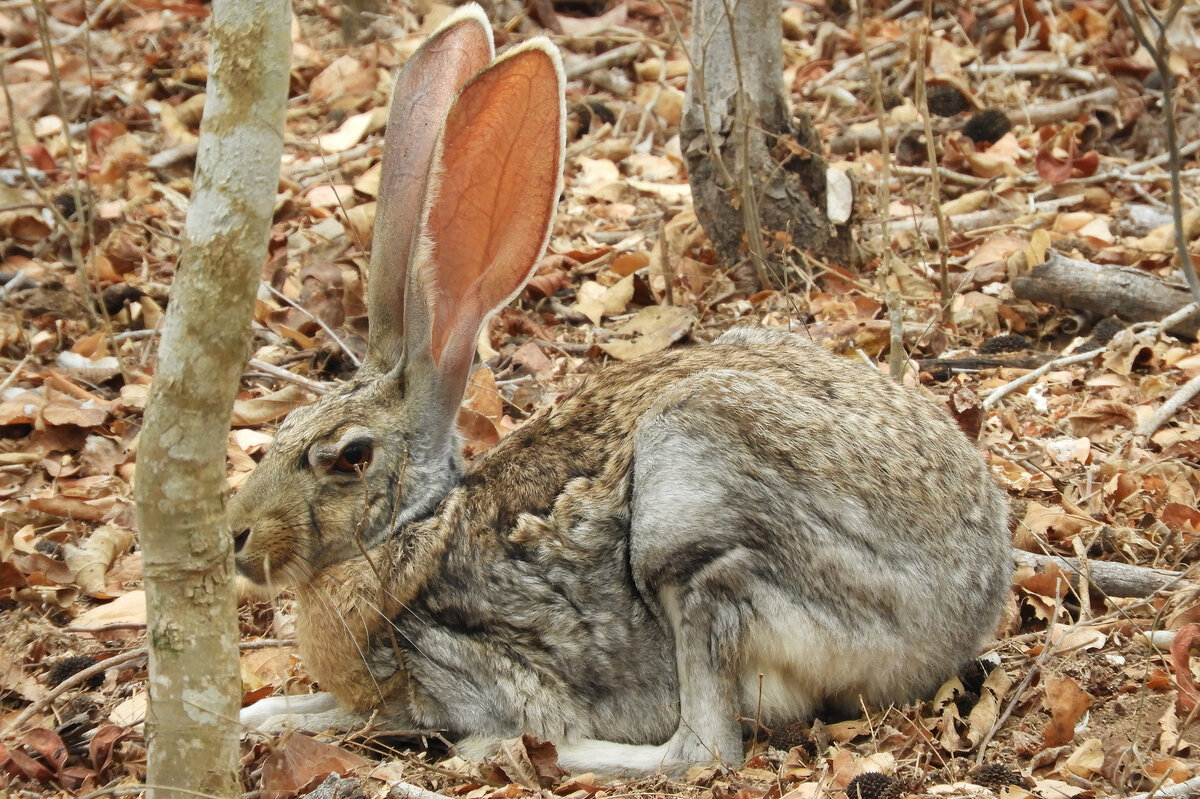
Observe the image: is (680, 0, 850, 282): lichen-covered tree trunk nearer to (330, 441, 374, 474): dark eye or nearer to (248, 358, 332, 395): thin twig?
(248, 358, 332, 395): thin twig

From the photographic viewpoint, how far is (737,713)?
464 centimetres

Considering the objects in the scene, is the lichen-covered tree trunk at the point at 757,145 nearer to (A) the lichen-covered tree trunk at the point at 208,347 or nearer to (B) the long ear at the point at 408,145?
(B) the long ear at the point at 408,145

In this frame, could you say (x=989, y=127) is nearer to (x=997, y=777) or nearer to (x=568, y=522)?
(x=568, y=522)

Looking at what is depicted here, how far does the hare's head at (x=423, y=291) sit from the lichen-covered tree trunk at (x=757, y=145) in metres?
2.81

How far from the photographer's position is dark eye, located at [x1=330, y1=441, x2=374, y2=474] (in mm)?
4852

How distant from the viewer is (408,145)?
5.05 m

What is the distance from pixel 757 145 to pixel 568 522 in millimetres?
3665

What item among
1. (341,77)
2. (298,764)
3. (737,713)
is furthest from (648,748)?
(341,77)

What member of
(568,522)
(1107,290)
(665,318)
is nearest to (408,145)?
(568,522)

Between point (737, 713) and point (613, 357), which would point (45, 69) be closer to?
point (613, 357)

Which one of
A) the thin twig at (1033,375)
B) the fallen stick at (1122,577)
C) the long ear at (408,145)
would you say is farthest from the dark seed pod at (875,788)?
the thin twig at (1033,375)

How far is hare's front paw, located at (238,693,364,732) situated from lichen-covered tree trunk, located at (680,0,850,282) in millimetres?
3723

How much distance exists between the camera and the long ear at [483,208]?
458cm

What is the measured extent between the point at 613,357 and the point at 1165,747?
3.75 metres
